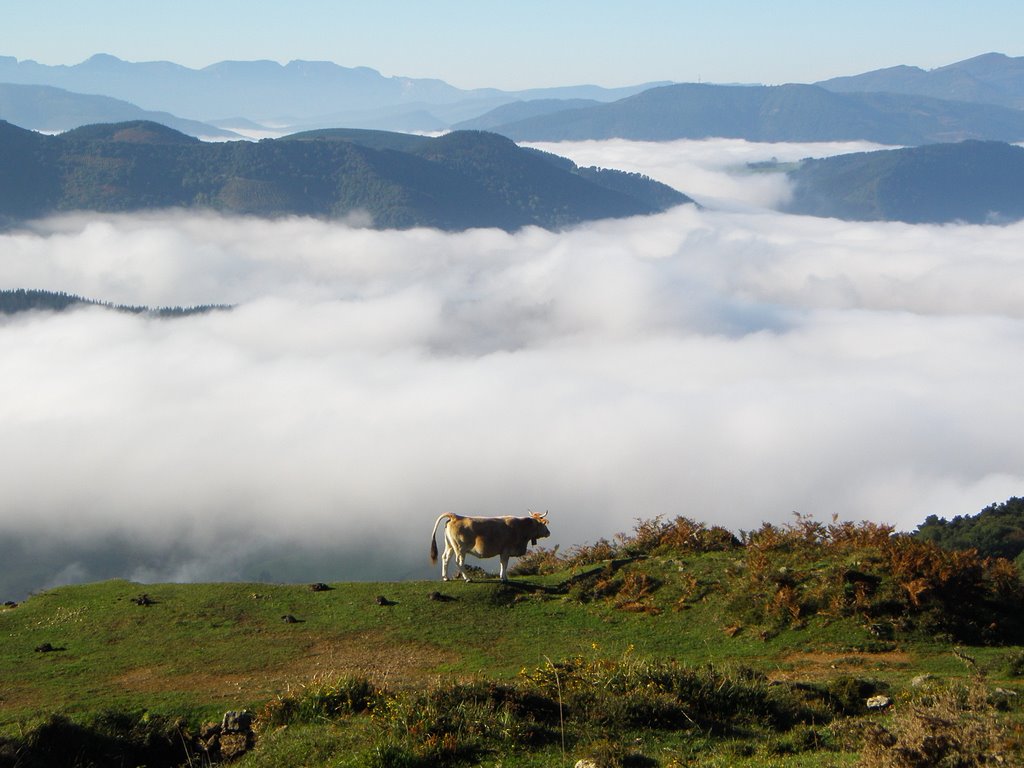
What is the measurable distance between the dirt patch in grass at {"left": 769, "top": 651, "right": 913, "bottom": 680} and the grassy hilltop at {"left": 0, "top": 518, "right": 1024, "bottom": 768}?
51 millimetres

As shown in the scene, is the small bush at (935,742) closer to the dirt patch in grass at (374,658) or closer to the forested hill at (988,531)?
the dirt patch in grass at (374,658)

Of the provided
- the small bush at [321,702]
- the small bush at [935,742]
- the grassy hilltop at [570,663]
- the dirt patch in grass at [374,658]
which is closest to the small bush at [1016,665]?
the grassy hilltop at [570,663]

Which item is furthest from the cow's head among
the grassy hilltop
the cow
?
the grassy hilltop

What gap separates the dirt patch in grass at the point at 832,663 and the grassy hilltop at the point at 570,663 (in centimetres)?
5

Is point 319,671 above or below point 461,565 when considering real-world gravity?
below

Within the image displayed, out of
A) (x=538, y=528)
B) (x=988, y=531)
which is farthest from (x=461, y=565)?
(x=988, y=531)

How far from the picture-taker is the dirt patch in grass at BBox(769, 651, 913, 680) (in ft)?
51.9

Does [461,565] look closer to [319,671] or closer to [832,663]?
[319,671]

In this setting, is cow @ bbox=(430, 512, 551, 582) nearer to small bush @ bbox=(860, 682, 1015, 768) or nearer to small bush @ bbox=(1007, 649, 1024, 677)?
small bush @ bbox=(1007, 649, 1024, 677)

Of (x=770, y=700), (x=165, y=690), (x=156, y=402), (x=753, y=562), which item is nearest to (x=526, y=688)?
(x=770, y=700)

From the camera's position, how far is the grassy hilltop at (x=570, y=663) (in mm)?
11992

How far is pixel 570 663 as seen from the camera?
14.7 metres

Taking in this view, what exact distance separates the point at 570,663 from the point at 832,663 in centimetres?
483

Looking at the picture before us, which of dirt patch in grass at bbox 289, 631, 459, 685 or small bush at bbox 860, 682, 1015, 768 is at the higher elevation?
small bush at bbox 860, 682, 1015, 768
